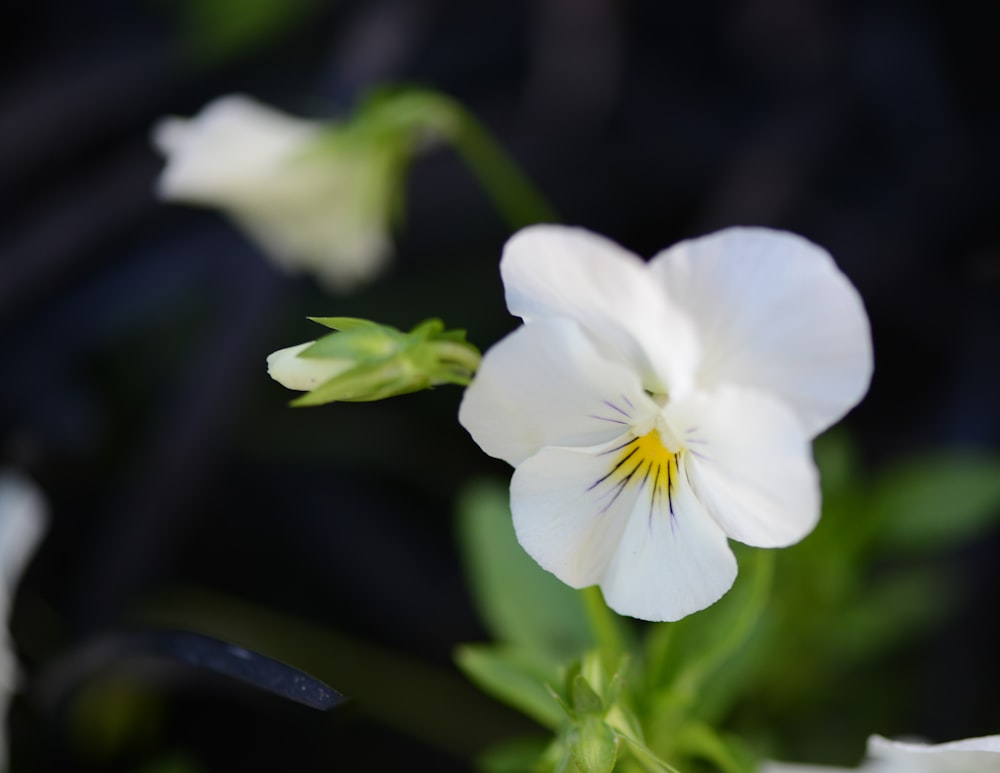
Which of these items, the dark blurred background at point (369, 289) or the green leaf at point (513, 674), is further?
the dark blurred background at point (369, 289)

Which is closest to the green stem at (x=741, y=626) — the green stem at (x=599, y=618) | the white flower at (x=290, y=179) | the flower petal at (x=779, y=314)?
the green stem at (x=599, y=618)

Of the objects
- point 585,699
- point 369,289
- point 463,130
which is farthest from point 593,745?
point 369,289

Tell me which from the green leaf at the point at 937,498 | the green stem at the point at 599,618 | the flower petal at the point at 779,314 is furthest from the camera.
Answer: the green leaf at the point at 937,498

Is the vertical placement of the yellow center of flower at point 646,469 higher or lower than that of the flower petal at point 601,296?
lower

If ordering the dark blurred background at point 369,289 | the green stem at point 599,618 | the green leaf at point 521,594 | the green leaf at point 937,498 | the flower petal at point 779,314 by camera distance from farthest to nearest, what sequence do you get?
the dark blurred background at point 369,289, the green leaf at point 937,498, the green leaf at point 521,594, the green stem at point 599,618, the flower petal at point 779,314

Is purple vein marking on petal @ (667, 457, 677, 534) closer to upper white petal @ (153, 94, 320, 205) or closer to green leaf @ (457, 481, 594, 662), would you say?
green leaf @ (457, 481, 594, 662)

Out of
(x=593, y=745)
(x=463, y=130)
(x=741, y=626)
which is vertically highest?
(x=463, y=130)

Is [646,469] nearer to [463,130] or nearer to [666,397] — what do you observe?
[666,397]

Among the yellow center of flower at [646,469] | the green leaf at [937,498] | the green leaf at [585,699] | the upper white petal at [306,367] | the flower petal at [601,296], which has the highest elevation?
the green leaf at [937,498]

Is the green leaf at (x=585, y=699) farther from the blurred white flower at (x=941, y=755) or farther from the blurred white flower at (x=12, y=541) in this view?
the blurred white flower at (x=12, y=541)
